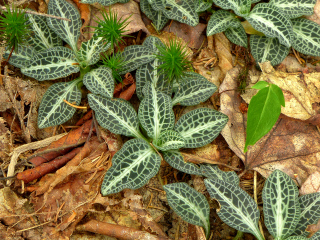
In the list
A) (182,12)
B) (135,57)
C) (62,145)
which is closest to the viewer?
(62,145)

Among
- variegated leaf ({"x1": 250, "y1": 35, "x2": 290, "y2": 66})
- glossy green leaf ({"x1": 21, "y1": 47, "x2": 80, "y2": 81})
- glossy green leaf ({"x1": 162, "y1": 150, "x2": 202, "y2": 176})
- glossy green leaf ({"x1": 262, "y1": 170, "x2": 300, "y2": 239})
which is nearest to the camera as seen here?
glossy green leaf ({"x1": 262, "y1": 170, "x2": 300, "y2": 239})

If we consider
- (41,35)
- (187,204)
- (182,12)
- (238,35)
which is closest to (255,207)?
(187,204)

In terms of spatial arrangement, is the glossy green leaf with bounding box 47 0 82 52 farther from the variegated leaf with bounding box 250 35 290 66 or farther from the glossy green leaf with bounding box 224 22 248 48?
the variegated leaf with bounding box 250 35 290 66

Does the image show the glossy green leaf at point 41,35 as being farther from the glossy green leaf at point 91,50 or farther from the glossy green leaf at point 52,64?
the glossy green leaf at point 91,50

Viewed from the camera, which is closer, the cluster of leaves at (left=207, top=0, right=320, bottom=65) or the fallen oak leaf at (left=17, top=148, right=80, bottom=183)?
the fallen oak leaf at (left=17, top=148, right=80, bottom=183)

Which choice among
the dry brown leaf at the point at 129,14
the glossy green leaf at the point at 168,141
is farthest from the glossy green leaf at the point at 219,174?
the dry brown leaf at the point at 129,14

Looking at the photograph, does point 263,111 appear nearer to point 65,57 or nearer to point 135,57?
point 135,57

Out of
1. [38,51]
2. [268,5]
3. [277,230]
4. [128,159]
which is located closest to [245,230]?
[277,230]

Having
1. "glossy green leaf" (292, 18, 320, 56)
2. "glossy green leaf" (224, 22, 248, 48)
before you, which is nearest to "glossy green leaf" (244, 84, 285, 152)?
"glossy green leaf" (224, 22, 248, 48)
